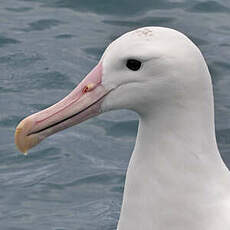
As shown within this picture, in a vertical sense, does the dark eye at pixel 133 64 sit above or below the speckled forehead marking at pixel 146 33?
below

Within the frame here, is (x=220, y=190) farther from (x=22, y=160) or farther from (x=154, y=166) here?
(x=22, y=160)

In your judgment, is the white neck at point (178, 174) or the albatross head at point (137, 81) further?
the white neck at point (178, 174)

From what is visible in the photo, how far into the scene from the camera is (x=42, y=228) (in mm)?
9008

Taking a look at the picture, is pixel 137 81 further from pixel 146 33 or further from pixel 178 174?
pixel 178 174

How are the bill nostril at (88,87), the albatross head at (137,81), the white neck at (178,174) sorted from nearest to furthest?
the albatross head at (137,81) < the white neck at (178,174) < the bill nostril at (88,87)

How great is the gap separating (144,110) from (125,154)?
3592mm

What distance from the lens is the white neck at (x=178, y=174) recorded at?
20.7 feet

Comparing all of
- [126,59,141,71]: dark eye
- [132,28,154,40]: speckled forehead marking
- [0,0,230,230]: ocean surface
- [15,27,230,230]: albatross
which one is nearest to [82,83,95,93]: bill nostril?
[15,27,230,230]: albatross

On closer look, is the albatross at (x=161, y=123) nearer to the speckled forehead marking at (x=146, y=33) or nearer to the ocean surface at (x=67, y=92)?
the speckled forehead marking at (x=146, y=33)

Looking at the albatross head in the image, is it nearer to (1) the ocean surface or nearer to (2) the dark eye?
(2) the dark eye

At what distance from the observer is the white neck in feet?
20.7

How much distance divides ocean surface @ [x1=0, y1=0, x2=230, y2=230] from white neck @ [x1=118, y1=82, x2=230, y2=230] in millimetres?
2575

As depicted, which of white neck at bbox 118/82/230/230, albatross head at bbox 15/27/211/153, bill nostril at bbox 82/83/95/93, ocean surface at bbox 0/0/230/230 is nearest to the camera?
albatross head at bbox 15/27/211/153

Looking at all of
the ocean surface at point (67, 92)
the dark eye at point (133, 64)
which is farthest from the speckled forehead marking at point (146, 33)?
the ocean surface at point (67, 92)
